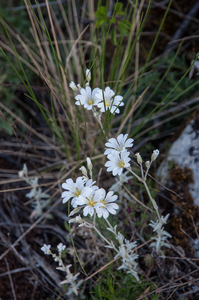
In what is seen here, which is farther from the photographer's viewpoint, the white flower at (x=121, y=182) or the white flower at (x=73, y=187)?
the white flower at (x=121, y=182)

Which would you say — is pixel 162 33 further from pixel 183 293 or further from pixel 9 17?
pixel 183 293

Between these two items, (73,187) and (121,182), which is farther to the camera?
(121,182)

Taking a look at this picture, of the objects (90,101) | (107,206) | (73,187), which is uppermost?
(90,101)

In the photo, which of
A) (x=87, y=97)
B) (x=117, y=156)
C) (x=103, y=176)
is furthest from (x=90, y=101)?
(x=103, y=176)

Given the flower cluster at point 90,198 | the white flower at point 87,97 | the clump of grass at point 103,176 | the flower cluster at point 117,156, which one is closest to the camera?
the flower cluster at point 90,198

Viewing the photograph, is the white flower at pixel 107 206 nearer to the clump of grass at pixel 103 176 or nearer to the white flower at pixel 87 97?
the clump of grass at pixel 103 176

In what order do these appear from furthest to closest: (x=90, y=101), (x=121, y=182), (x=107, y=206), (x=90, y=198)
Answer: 1. (x=121, y=182)
2. (x=90, y=101)
3. (x=107, y=206)
4. (x=90, y=198)

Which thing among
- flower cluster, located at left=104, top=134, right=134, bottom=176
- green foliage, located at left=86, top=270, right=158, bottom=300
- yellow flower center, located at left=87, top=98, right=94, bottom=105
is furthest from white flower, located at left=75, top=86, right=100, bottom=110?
green foliage, located at left=86, top=270, right=158, bottom=300

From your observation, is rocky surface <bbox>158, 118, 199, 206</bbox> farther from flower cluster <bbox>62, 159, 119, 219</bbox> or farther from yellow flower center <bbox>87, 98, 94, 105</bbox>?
yellow flower center <bbox>87, 98, 94, 105</bbox>

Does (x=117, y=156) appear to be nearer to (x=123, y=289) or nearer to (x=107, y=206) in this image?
(x=107, y=206)

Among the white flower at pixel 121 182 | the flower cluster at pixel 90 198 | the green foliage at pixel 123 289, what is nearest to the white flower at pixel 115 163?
the flower cluster at pixel 90 198

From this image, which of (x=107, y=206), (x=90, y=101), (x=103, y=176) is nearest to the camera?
(x=107, y=206)
